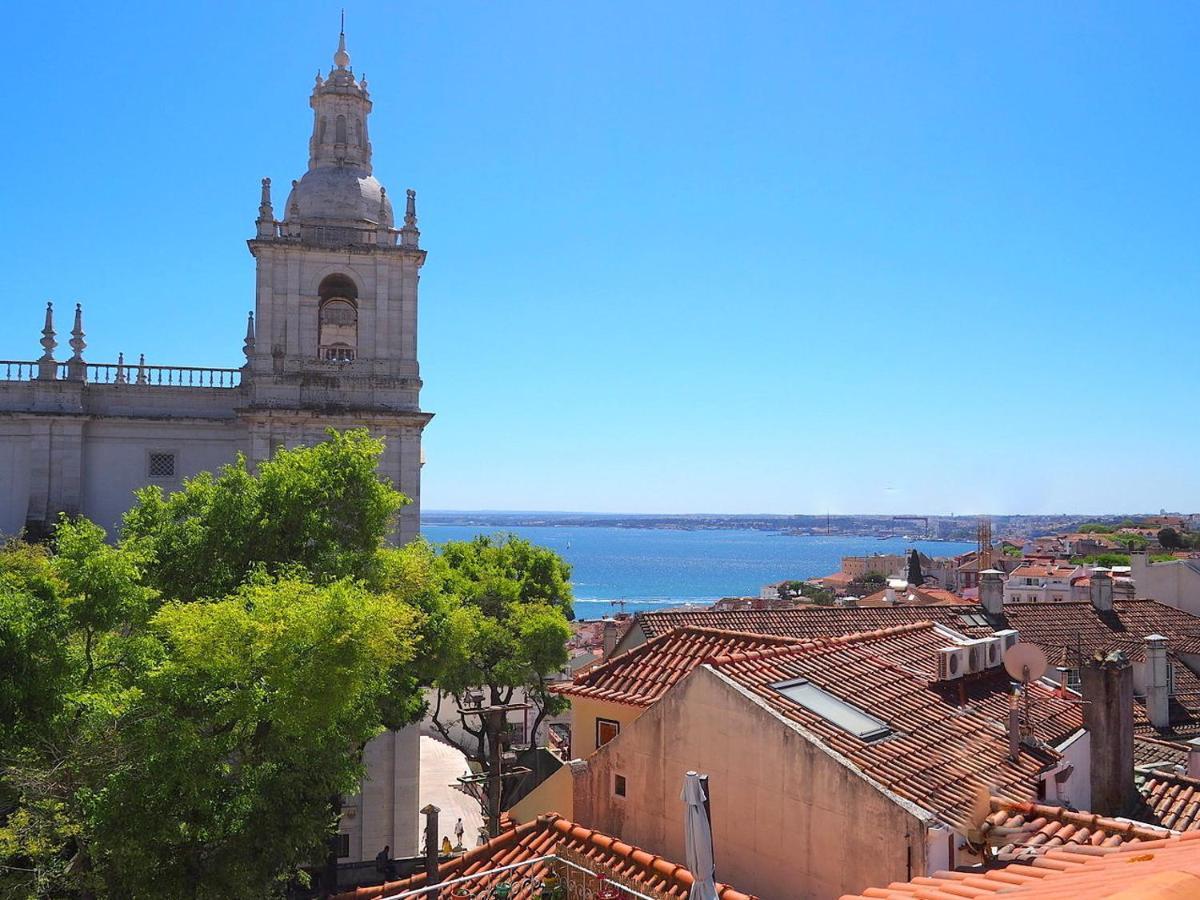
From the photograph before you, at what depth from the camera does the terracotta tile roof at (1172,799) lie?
39.1 ft

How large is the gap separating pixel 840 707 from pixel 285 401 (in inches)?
808

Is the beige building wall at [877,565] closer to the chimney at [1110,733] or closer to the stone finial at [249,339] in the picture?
the stone finial at [249,339]

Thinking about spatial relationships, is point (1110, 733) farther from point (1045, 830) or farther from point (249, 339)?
point (249, 339)

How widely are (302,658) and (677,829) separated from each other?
5.53 meters

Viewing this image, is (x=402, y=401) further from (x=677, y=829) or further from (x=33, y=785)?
(x=677, y=829)

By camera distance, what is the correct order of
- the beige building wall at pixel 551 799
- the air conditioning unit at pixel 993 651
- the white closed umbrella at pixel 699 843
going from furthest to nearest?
the beige building wall at pixel 551 799, the air conditioning unit at pixel 993 651, the white closed umbrella at pixel 699 843

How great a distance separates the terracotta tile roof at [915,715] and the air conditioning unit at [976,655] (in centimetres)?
17

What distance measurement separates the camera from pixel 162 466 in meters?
28.2

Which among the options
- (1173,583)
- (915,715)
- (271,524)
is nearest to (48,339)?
(271,524)

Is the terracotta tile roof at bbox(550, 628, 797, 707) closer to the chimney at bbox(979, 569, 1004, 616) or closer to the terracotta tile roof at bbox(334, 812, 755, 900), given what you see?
the terracotta tile roof at bbox(334, 812, 755, 900)

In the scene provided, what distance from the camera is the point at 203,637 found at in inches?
512

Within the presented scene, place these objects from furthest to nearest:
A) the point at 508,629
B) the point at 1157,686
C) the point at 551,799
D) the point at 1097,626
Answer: the point at 508,629 → the point at 1097,626 → the point at 1157,686 → the point at 551,799

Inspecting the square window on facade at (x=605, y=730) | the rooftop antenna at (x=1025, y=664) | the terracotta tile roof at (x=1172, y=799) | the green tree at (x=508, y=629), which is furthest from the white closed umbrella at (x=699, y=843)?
the green tree at (x=508, y=629)

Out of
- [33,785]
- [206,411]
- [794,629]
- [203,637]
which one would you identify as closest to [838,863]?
[203,637]
